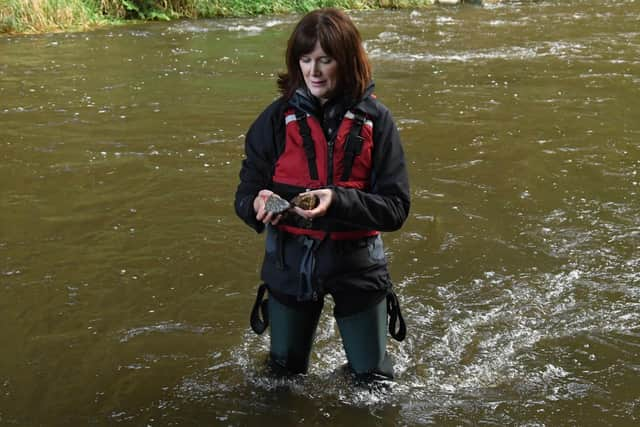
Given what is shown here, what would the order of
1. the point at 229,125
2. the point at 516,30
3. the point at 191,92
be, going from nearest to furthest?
1. the point at 229,125
2. the point at 191,92
3. the point at 516,30

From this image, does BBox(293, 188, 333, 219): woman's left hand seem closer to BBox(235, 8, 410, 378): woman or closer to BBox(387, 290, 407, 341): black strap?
BBox(235, 8, 410, 378): woman

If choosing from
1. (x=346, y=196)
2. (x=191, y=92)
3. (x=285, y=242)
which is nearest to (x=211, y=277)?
(x=285, y=242)

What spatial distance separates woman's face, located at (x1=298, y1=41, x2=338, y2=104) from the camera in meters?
3.00

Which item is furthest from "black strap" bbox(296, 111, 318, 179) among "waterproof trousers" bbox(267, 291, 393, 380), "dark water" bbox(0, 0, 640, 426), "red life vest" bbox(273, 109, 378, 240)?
"dark water" bbox(0, 0, 640, 426)

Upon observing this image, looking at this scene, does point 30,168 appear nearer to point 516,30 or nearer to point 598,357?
point 598,357

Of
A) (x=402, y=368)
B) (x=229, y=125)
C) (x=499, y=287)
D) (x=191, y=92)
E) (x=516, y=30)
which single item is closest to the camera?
(x=402, y=368)

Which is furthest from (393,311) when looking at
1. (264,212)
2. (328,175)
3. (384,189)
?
(264,212)

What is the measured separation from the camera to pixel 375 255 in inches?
128

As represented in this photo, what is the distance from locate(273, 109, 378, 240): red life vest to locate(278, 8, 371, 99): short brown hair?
12 cm

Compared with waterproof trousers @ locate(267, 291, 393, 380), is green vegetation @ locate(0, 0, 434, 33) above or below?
above

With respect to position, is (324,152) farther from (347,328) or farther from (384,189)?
(347,328)

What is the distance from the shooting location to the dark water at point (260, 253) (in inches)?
152

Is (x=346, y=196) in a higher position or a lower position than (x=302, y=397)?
higher

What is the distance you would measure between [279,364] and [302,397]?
0.25 metres
